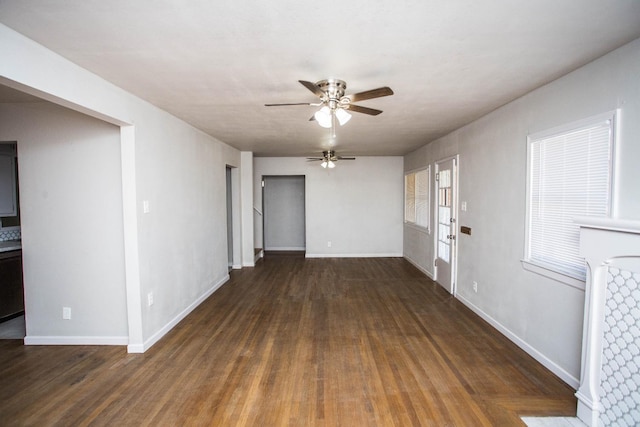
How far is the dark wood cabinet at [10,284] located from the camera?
3.65 meters

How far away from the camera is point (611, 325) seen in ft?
6.30

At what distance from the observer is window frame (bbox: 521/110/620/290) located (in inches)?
81.4

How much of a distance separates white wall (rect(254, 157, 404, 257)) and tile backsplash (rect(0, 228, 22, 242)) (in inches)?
170

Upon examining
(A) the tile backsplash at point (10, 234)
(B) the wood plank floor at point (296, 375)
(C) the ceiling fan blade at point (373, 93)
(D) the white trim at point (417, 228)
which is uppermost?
(C) the ceiling fan blade at point (373, 93)

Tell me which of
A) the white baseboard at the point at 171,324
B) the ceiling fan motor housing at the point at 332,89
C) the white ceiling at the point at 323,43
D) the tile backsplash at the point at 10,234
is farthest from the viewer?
the tile backsplash at the point at 10,234

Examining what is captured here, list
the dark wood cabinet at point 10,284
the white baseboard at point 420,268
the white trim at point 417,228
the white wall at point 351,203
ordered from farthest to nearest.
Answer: the white wall at point 351,203
the white trim at point 417,228
the white baseboard at point 420,268
the dark wood cabinet at point 10,284

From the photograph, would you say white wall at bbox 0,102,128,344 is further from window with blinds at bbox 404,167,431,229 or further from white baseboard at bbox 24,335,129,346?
window with blinds at bbox 404,167,431,229

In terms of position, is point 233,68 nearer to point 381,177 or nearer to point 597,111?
point 597,111

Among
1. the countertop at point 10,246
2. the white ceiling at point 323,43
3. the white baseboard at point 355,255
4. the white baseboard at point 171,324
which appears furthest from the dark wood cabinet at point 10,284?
the white baseboard at point 355,255

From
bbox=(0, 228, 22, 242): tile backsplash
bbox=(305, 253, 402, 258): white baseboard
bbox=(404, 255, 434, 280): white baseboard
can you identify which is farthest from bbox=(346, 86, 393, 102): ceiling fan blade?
bbox=(305, 253, 402, 258): white baseboard

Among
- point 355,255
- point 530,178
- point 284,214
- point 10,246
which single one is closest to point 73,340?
point 10,246

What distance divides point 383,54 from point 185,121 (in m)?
2.78

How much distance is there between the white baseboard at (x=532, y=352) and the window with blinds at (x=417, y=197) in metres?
2.38

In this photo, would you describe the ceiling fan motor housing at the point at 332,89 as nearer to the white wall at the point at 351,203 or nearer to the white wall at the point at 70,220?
the white wall at the point at 70,220
